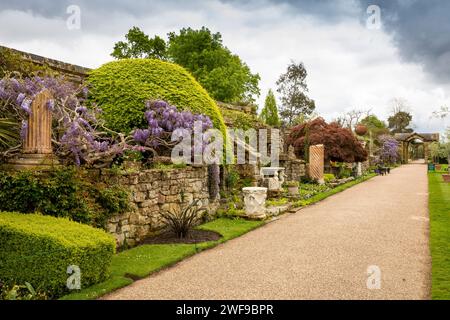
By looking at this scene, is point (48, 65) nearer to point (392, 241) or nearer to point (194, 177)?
point (194, 177)

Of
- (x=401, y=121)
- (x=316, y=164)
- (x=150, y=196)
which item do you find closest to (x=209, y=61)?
(x=316, y=164)

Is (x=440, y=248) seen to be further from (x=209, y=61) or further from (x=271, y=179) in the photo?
(x=209, y=61)

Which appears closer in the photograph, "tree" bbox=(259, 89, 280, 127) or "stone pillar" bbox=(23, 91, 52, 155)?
"stone pillar" bbox=(23, 91, 52, 155)

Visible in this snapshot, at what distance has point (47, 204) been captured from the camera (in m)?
5.67

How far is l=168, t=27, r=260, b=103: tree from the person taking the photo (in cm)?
2794

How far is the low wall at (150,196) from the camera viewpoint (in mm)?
7230

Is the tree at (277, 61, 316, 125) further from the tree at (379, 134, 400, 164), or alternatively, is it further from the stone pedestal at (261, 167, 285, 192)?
the stone pedestal at (261, 167, 285, 192)

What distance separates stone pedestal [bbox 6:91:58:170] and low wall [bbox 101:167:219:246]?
42.5 inches

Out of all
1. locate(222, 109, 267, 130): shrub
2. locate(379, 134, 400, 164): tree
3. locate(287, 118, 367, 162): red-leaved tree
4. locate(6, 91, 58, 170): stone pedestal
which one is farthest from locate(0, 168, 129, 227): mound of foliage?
locate(379, 134, 400, 164): tree

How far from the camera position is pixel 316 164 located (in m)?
20.6

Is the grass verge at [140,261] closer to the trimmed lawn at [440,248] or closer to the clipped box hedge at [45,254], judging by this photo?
the clipped box hedge at [45,254]

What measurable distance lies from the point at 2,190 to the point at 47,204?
63 centimetres

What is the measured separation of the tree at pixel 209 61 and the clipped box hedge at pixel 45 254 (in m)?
23.3

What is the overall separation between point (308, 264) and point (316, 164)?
48.0 ft
